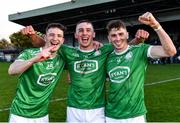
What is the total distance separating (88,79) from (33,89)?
2.16 ft

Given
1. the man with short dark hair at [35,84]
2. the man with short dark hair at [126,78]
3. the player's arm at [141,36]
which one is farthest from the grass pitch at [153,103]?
the man with short dark hair at [126,78]

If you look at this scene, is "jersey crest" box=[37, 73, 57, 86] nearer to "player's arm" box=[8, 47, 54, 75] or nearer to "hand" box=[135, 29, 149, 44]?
"player's arm" box=[8, 47, 54, 75]

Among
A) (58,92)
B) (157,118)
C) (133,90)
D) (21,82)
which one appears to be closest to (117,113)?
(133,90)

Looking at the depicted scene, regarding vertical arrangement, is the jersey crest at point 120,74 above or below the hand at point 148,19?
below

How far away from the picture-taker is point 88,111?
5164 mm

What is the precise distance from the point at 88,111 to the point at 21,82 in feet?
2.80

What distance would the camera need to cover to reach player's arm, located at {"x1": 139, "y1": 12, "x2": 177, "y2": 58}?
15.2 ft

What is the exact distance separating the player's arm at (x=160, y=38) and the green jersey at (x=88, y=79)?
0.65 m

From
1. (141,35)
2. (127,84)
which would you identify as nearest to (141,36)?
(141,35)

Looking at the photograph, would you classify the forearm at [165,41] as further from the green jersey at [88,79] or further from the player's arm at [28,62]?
the player's arm at [28,62]

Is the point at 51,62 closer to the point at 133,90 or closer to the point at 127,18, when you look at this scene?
the point at 133,90

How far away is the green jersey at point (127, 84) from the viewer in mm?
4961

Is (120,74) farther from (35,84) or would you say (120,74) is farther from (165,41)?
(35,84)

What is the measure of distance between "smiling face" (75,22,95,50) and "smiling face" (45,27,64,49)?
0.26 m
